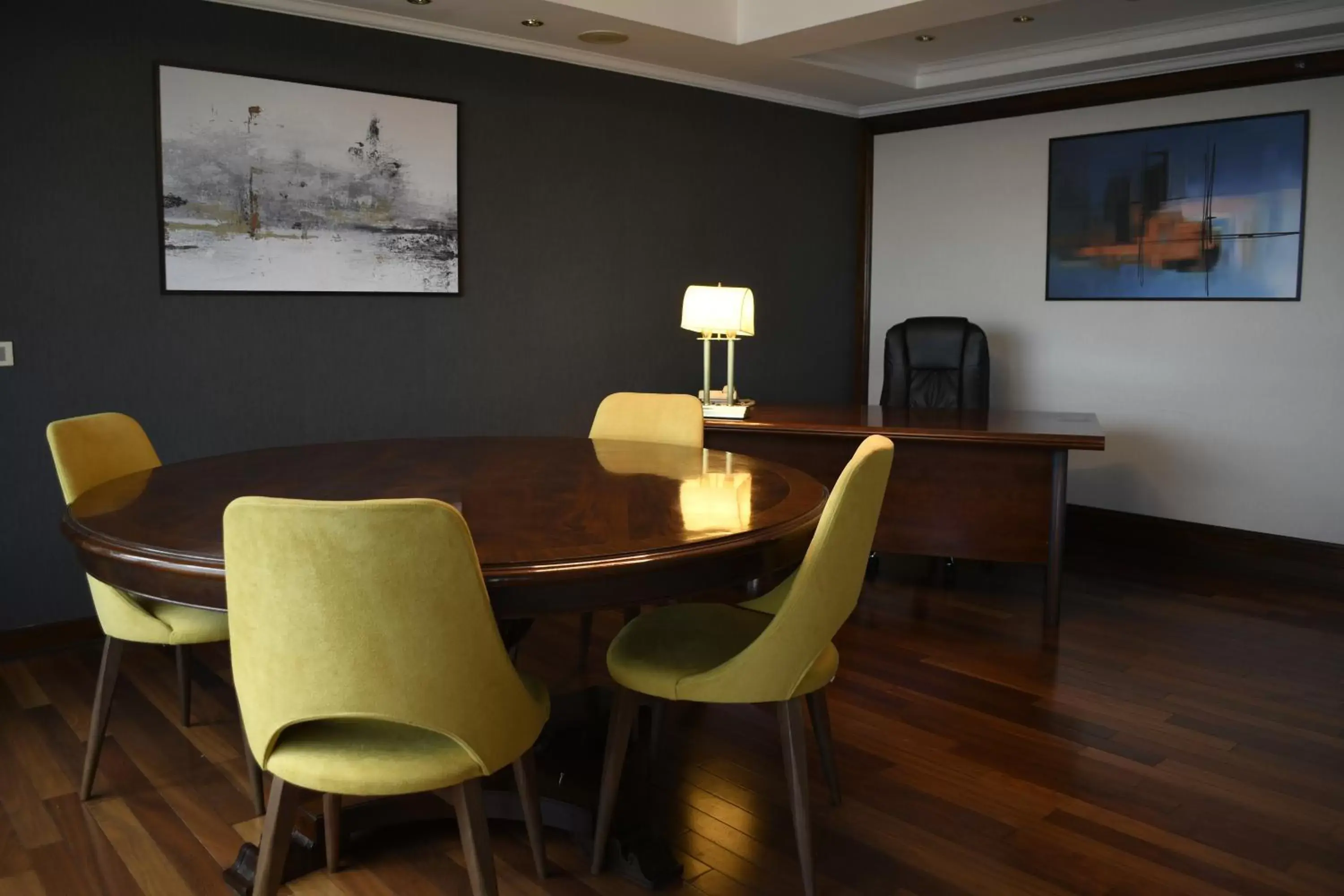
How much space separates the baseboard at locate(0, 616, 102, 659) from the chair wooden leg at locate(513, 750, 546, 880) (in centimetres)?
228

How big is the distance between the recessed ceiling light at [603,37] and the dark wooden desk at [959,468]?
165 centimetres

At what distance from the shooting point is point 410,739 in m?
1.72

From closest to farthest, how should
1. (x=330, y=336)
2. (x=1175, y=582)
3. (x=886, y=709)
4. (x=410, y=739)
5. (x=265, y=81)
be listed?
(x=410, y=739) → (x=886, y=709) → (x=265, y=81) → (x=330, y=336) → (x=1175, y=582)

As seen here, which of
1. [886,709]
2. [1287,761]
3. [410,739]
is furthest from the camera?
[886,709]

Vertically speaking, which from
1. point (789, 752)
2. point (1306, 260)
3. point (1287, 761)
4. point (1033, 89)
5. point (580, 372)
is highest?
point (1033, 89)

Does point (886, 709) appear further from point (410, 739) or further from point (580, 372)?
point (580, 372)

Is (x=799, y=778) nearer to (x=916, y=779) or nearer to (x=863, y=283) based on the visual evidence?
(x=916, y=779)

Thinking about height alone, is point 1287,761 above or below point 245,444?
below

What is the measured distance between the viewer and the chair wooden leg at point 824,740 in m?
2.38

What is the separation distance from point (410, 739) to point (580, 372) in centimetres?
331

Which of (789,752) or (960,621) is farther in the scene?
(960,621)

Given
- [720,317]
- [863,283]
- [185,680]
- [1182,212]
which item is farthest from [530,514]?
[863,283]

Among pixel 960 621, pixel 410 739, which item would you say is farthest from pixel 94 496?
pixel 960 621

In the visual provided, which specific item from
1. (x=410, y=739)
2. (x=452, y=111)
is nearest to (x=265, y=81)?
(x=452, y=111)
